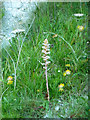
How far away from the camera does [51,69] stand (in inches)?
85.7

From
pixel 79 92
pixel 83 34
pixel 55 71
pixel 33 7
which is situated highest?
pixel 33 7

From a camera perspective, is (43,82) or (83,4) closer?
(43,82)

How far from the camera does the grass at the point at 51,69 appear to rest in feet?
5.85

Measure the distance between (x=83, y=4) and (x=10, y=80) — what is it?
177cm

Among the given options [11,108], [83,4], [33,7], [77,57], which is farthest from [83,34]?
[11,108]

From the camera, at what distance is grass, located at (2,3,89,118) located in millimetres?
1783

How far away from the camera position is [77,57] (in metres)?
2.29

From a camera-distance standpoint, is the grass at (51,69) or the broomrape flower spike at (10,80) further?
the broomrape flower spike at (10,80)

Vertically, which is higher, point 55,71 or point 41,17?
point 41,17

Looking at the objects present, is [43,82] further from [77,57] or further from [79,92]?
[77,57]

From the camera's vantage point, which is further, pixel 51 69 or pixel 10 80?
pixel 51 69

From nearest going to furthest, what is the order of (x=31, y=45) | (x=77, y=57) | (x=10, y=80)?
1. (x=10, y=80)
2. (x=77, y=57)
3. (x=31, y=45)

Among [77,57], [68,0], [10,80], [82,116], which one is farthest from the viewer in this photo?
[68,0]

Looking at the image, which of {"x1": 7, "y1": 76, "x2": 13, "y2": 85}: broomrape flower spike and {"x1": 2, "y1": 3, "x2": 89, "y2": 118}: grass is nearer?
{"x1": 2, "y1": 3, "x2": 89, "y2": 118}: grass
